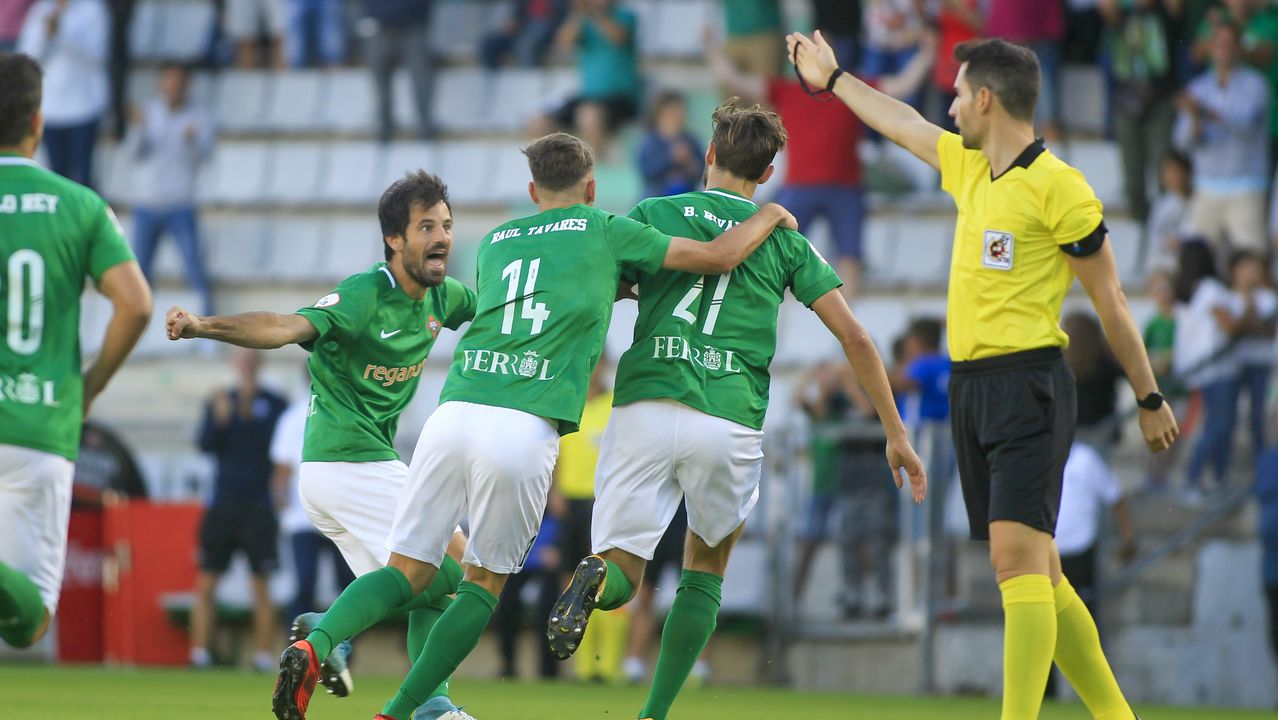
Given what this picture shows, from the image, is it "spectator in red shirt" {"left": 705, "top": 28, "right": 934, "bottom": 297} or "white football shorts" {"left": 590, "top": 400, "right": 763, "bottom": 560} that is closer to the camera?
"white football shorts" {"left": 590, "top": 400, "right": 763, "bottom": 560}

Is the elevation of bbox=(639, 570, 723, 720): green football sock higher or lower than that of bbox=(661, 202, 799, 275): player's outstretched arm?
lower

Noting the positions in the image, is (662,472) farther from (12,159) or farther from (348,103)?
(348,103)

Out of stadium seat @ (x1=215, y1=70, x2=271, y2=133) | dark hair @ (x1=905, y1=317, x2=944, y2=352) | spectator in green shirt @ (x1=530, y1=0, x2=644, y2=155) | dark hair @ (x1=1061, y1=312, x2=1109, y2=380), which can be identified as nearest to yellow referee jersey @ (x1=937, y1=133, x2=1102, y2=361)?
dark hair @ (x1=1061, y1=312, x2=1109, y2=380)

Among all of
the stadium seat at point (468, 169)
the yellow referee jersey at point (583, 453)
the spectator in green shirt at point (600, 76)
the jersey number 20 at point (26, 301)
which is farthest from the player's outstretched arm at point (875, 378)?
the stadium seat at point (468, 169)

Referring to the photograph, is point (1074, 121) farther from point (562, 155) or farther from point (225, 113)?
point (562, 155)

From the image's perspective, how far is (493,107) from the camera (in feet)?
60.3

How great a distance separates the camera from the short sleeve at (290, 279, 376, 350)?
659cm

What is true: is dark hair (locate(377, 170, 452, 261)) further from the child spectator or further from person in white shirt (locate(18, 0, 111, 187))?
person in white shirt (locate(18, 0, 111, 187))

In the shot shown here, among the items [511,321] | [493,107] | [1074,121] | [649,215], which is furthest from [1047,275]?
[493,107]

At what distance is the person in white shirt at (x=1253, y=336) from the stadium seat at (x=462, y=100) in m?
8.20

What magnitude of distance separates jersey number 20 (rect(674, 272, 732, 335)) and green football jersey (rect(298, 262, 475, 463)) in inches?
44.9

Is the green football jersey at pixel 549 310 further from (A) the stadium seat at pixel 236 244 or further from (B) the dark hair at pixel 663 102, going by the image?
(A) the stadium seat at pixel 236 244

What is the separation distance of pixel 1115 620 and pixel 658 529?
264 inches

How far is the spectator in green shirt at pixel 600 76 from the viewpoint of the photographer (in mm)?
16422
